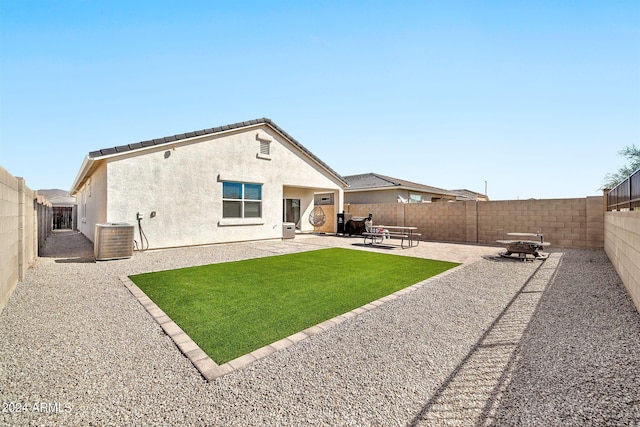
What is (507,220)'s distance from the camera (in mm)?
12078

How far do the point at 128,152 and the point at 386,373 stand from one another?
10.1 meters

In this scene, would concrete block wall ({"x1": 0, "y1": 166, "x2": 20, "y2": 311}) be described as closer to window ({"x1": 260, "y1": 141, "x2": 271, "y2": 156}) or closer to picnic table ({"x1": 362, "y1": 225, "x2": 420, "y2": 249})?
window ({"x1": 260, "y1": 141, "x2": 271, "y2": 156})

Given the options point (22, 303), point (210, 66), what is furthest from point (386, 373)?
point (210, 66)

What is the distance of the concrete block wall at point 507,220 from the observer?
34.2ft

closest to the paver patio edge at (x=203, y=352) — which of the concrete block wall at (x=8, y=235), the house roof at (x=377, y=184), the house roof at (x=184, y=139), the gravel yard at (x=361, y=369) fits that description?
the gravel yard at (x=361, y=369)

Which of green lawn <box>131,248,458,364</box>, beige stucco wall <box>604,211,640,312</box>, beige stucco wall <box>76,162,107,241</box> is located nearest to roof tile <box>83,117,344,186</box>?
beige stucco wall <box>76,162,107,241</box>

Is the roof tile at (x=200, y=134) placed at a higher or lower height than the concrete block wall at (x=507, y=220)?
higher

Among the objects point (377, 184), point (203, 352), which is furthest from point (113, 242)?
point (377, 184)

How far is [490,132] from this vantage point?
44.0 feet

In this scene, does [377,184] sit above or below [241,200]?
above

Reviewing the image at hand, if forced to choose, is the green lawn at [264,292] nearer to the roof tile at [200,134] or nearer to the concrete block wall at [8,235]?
the concrete block wall at [8,235]

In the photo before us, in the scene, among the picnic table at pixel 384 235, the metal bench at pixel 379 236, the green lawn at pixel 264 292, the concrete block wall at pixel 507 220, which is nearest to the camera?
the green lawn at pixel 264 292

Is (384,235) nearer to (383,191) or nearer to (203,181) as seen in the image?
(203,181)

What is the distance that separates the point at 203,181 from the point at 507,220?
42.8 feet
